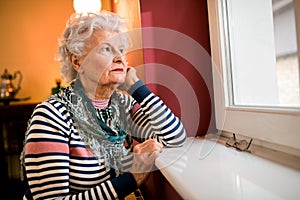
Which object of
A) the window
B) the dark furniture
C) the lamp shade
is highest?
the lamp shade

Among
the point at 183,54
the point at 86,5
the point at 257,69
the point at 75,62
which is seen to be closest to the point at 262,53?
the point at 257,69

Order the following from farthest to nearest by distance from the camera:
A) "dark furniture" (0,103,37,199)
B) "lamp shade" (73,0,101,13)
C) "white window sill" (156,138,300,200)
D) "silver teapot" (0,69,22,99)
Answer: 1. "silver teapot" (0,69,22,99)
2. "dark furniture" (0,103,37,199)
3. "lamp shade" (73,0,101,13)
4. "white window sill" (156,138,300,200)

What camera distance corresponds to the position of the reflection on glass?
66 centimetres

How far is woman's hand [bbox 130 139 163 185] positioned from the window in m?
0.25

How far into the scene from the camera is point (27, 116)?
2182mm

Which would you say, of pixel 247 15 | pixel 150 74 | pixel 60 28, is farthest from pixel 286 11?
pixel 60 28

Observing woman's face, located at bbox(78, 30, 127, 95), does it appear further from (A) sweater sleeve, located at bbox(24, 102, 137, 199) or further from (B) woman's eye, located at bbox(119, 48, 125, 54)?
(A) sweater sleeve, located at bbox(24, 102, 137, 199)

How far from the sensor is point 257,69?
90cm

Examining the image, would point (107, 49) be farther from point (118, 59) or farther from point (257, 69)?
point (257, 69)

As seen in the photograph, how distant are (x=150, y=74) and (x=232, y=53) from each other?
0.99 ft

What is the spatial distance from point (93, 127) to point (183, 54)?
1.37 feet

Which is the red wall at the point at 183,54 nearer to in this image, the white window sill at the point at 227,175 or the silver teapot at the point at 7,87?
the white window sill at the point at 227,175

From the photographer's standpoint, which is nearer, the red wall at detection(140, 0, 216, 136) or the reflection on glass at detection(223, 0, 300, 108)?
the reflection on glass at detection(223, 0, 300, 108)

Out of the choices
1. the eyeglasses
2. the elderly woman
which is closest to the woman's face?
the elderly woman
